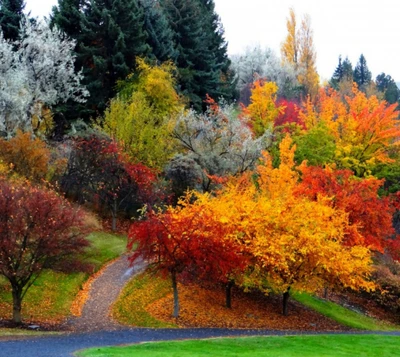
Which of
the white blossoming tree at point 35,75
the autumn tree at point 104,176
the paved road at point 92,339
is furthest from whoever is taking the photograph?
the white blossoming tree at point 35,75

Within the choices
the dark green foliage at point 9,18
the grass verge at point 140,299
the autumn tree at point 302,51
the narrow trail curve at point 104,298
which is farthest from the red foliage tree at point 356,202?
the autumn tree at point 302,51

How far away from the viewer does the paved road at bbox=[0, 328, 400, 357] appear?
1623 centimetres

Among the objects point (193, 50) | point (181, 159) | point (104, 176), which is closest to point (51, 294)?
point (104, 176)

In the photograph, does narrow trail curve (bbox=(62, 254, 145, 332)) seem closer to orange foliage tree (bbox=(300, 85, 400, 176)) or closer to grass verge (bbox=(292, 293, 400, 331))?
grass verge (bbox=(292, 293, 400, 331))

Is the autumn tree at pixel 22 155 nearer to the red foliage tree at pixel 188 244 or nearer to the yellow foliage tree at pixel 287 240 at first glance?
the red foliage tree at pixel 188 244

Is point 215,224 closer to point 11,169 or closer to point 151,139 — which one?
point 11,169

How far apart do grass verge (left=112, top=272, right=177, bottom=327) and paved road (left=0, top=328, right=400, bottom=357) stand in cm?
183

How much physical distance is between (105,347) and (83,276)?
12.0 m

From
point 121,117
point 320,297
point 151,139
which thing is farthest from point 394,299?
point 121,117

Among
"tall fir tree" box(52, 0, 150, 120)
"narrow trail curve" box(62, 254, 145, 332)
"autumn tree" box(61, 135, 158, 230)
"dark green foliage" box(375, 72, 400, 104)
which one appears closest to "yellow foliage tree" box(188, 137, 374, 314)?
"narrow trail curve" box(62, 254, 145, 332)

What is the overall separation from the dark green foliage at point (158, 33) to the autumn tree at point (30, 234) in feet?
112

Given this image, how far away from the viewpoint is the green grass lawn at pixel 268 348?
1692cm

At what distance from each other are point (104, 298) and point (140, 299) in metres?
1.88

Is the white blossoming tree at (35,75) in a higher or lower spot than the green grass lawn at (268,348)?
higher
